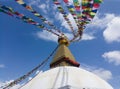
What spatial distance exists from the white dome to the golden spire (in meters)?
3.13

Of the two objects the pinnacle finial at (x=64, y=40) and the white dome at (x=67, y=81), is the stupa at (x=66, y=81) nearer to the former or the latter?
the white dome at (x=67, y=81)

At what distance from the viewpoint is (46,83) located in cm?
1252

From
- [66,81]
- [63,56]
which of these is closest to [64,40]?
[63,56]

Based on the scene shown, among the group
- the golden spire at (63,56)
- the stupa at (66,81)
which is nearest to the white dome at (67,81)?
the stupa at (66,81)

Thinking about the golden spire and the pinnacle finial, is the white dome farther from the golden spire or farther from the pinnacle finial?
the pinnacle finial

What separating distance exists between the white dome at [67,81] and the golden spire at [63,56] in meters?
3.13

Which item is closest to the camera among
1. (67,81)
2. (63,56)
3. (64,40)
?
(67,81)

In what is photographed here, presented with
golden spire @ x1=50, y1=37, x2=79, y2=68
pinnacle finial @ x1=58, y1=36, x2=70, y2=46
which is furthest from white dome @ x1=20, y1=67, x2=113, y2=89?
pinnacle finial @ x1=58, y1=36, x2=70, y2=46

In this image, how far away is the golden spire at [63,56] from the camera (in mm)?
17094

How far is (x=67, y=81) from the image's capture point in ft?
39.6

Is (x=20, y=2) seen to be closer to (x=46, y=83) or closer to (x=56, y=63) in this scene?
(x=46, y=83)

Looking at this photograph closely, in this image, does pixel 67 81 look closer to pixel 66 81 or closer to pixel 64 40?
pixel 66 81

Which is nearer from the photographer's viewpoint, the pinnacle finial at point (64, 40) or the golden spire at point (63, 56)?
the golden spire at point (63, 56)

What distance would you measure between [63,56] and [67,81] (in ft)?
18.0
